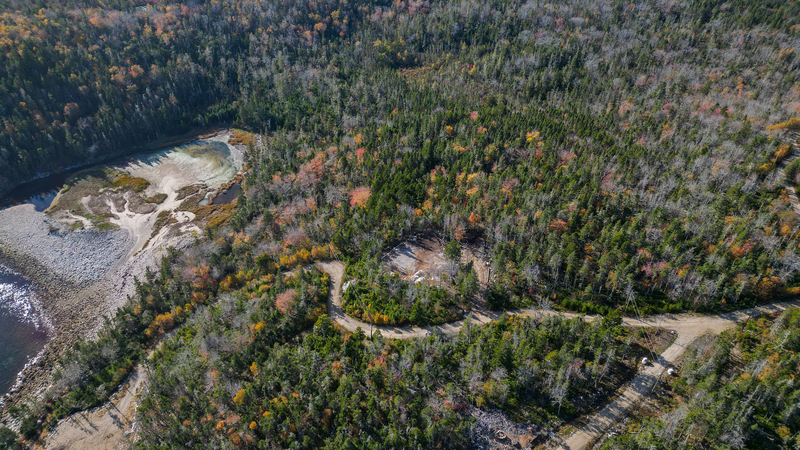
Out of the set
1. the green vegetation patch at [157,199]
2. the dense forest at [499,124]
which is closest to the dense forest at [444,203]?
the dense forest at [499,124]

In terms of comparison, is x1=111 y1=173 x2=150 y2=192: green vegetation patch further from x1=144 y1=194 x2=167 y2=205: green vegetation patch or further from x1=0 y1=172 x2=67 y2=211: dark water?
x1=0 y1=172 x2=67 y2=211: dark water

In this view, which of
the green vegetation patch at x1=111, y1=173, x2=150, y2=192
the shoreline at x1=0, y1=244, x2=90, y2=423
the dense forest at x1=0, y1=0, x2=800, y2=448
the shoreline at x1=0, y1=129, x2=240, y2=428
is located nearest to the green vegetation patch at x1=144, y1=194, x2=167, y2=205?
the shoreline at x1=0, y1=129, x2=240, y2=428

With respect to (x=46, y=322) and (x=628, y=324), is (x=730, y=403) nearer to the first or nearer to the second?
(x=628, y=324)

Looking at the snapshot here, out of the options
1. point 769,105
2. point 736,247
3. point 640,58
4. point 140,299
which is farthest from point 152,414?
point 640,58

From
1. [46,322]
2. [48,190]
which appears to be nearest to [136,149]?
[48,190]

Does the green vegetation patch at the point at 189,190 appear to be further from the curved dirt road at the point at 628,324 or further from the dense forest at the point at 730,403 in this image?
the dense forest at the point at 730,403
